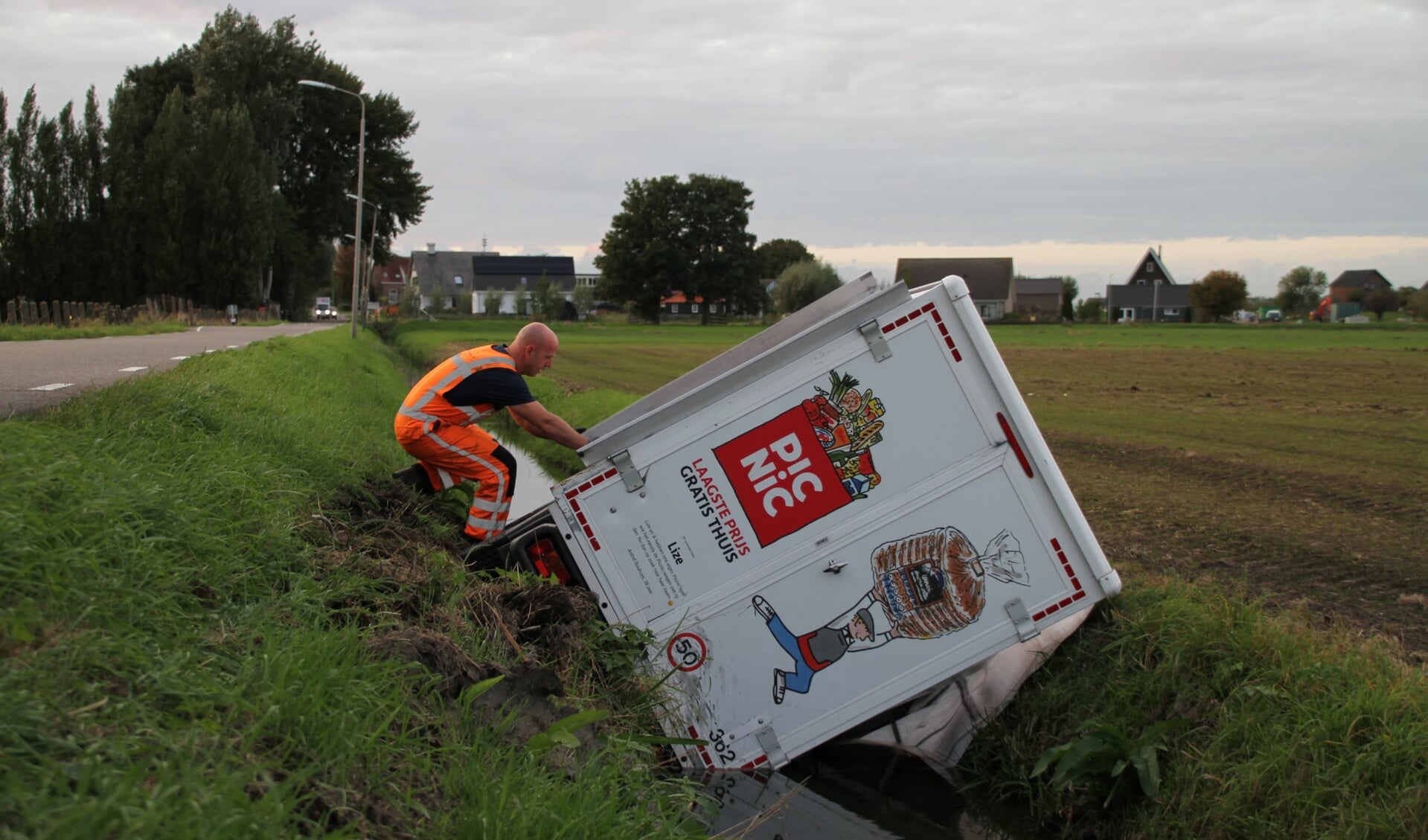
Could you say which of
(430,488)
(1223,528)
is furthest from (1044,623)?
(1223,528)

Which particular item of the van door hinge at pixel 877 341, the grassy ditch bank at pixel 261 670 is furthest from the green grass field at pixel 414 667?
the van door hinge at pixel 877 341

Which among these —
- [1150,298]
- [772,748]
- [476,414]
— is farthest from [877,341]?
[1150,298]

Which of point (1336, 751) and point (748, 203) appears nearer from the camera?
point (1336, 751)

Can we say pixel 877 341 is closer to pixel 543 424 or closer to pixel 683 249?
pixel 543 424

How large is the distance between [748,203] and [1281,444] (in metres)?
91.2

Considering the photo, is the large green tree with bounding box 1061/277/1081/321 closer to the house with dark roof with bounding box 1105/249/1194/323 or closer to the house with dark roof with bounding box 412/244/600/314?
the house with dark roof with bounding box 1105/249/1194/323

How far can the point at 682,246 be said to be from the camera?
3981 inches

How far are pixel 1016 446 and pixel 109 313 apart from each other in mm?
39665

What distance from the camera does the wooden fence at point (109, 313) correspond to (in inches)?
1299

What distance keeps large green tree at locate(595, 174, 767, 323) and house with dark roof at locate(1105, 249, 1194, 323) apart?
1477 inches

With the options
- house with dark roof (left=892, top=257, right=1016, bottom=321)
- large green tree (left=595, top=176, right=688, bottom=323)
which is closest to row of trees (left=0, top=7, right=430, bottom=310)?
large green tree (left=595, top=176, right=688, bottom=323)

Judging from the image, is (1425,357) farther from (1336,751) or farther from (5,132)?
(5,132)

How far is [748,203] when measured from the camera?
104 m

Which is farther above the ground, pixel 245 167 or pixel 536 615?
pixel 245 167
